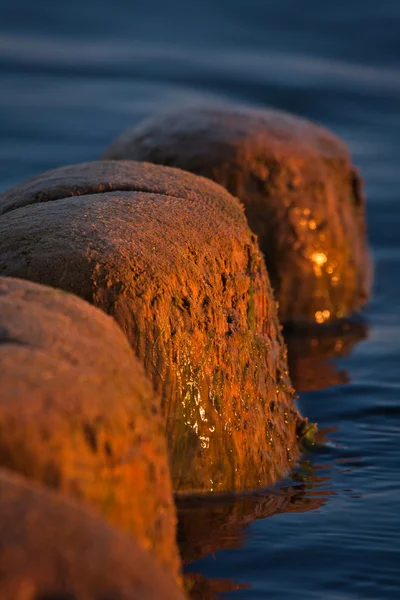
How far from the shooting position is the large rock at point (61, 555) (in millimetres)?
1740

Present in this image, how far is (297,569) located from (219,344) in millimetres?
695

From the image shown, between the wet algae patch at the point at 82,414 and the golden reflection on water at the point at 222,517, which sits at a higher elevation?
the wet algae patch at the point at 82,414

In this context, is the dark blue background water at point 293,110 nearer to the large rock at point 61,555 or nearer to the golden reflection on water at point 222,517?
the golden reflection on water at point 222,517

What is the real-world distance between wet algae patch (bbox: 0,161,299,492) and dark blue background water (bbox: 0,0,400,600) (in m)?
0.23

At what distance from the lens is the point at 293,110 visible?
1077 centimetres

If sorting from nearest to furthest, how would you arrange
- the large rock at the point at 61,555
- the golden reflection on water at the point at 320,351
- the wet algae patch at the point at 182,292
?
the large rock at the point at 61,555, the wet algae patch at the point at 182,292, the golden reflection on water at the point at 320,351

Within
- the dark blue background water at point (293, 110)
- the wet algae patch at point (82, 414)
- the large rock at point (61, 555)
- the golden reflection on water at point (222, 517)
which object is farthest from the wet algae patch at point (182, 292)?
the large rock at point (61, 555)

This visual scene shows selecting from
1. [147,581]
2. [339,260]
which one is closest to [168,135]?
[339,260]

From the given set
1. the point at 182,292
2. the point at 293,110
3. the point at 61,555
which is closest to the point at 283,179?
the point at 182,292

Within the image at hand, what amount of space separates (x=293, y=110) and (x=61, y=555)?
9315mm

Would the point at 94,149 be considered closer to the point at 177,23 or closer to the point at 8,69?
the point at 8,69

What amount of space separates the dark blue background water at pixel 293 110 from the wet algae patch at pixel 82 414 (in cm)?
81

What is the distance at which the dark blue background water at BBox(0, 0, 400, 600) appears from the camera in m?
3.26

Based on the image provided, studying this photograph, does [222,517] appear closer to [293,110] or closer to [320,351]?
[320,351]
